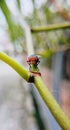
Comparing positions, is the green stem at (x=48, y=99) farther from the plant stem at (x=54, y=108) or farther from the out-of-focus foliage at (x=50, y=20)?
the out-of-focus foliage at (x=50, y=20)

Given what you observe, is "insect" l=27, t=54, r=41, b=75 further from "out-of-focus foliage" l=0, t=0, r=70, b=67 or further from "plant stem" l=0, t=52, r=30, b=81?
"out-of-focus foliage" l=0, t=0, r=70, b=67

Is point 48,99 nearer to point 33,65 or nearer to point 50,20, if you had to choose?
point 33,65

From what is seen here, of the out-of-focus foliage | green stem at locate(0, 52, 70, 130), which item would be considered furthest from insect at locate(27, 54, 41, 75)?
the out-of-focus foliage

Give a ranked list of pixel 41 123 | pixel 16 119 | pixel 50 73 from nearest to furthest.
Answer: pixel 41 123 → pixel 16 119 → pixel 50 73

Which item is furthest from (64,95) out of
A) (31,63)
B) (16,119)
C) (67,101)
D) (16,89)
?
(31,63)

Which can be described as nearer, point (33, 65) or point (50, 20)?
point (33, 65)

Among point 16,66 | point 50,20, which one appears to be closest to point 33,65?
point 16,66

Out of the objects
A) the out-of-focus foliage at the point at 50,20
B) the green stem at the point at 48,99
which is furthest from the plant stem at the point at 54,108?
the out-of-focus foliage at the point at 50,20

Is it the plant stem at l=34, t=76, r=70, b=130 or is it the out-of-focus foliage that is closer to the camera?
the plant stem at l=34, t=76, r=70, b=130

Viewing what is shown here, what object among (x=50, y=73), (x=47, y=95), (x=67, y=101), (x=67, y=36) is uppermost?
(x=67, y=36)

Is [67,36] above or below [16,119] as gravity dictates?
above

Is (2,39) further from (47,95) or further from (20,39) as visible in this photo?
(47,95)
